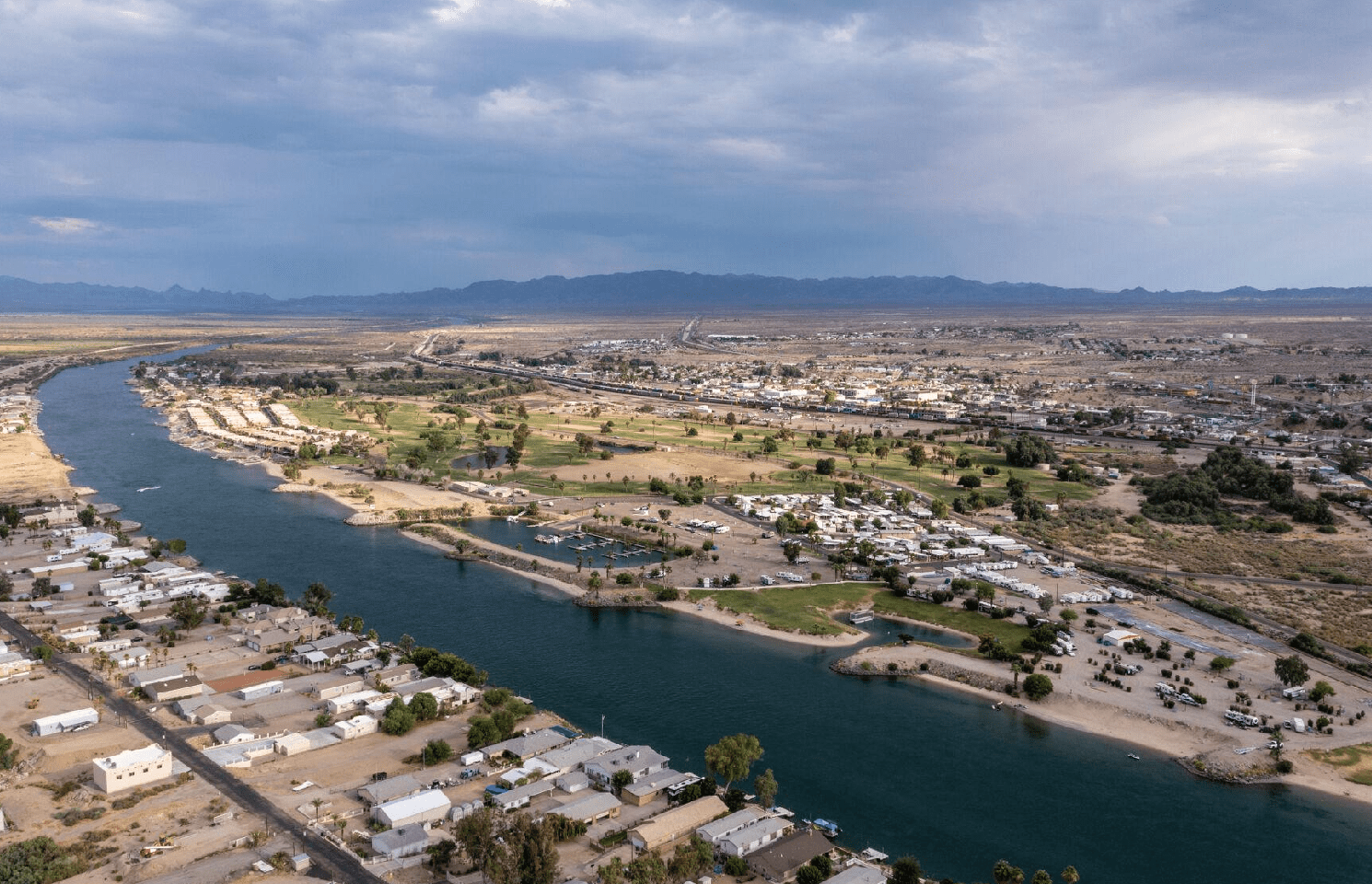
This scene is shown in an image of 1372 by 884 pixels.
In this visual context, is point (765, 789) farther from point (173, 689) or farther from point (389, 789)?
point (173, 689)

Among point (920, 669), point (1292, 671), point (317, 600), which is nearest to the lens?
point (1292, 671)

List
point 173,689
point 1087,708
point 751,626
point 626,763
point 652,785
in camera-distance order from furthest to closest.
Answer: point 751,626, point 1087,708, point 173,689, point 626,763, point 652,785

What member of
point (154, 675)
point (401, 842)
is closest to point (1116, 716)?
point (401, 842)

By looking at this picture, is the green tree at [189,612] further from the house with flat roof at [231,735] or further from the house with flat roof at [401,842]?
the house with flat roof at [401,842]

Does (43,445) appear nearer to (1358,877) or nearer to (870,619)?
(870,619)

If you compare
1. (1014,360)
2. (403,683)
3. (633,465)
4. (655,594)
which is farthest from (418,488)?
(1014,360)

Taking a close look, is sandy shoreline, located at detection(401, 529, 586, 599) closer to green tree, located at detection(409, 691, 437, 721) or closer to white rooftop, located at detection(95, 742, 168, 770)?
green tree, located at detection(409, 691, 437, 721)

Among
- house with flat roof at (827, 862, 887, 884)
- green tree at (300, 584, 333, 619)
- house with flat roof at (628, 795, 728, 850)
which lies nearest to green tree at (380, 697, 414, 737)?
house with flat roof at (628, 795, 728, 850)
